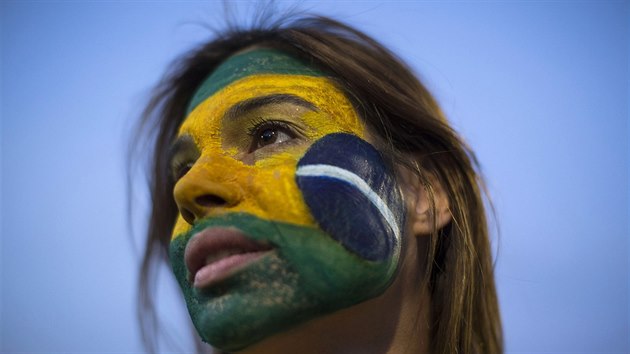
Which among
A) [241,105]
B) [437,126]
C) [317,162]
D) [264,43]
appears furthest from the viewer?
[264,43]

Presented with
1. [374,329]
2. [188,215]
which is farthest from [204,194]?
[374,329]

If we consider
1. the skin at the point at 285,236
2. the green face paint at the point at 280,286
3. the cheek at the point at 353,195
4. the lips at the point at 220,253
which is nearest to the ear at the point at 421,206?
the skin at the point at 285,236

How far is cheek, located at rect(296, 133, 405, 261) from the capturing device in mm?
2043

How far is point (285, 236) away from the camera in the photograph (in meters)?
2.00

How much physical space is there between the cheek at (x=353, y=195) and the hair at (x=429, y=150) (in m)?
0.19

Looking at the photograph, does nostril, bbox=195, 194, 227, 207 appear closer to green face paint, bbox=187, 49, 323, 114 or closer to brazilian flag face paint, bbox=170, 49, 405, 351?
brazilian flag face paint, bbox=170, 49, 405, 351

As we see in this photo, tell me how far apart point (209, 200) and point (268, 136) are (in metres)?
0.36

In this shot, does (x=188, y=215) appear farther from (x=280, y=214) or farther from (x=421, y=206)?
(x=421, y=206)

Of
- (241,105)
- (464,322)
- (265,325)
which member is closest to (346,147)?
(241,105)

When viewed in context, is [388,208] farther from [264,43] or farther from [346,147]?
[264,43]

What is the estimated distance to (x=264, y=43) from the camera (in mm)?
2807

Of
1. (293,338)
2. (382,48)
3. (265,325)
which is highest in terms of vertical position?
(382,48)

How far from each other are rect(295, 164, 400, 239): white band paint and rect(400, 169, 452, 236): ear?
0.59 ft

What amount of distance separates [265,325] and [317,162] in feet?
1.96
